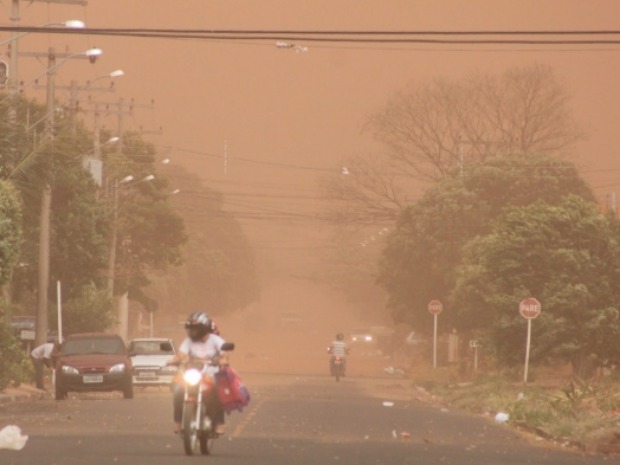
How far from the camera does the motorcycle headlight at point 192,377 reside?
1928cm

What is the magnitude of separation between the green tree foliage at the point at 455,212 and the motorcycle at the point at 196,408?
52.3 m

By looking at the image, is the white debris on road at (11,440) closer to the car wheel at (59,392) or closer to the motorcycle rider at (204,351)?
the motorcycle rider at (204,351)

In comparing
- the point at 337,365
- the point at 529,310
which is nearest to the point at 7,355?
the point at 529,310

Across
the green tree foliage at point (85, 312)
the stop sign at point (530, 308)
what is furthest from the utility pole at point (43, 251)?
the stop sign at point (530, 308)

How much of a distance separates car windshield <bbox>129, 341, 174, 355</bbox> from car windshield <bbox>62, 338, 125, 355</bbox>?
6.09 m

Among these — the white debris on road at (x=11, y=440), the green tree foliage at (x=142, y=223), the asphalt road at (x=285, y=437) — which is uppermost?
the green tree foliage at (x=142, y=223)

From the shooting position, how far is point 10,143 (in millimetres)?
37469

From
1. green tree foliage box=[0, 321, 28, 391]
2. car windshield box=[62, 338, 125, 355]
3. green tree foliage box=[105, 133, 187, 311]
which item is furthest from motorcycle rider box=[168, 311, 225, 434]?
green tree foliage box=[105, 133, 187, 311]

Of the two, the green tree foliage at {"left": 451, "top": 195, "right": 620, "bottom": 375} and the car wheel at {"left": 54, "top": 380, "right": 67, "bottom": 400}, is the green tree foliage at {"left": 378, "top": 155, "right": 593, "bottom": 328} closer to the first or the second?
the green tree foliage at {"left": 451, "top": 195, "right": 620, "bottom": 375}

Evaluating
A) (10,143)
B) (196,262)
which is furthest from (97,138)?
(196,262)

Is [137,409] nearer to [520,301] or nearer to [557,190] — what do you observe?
[520,301]

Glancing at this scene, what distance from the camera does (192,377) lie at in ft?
63.3

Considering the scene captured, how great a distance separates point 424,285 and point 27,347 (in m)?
21.6

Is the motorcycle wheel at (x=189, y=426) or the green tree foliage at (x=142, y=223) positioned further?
the green tree foliage at (x=142, y=223)
